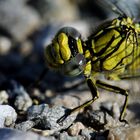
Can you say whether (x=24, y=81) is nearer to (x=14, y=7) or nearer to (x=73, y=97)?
(x=73, y=97)

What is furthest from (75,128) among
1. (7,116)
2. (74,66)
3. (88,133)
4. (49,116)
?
(74,66)

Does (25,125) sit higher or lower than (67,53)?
lower

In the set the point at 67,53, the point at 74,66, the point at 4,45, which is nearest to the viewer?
the point at 67,53

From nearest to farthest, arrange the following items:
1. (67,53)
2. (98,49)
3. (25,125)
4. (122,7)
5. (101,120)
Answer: (25,125) → (101,120) → (67,53) → (98,49) → (122,7)

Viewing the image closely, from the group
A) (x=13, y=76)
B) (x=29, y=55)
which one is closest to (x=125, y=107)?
(x=13, y=76)

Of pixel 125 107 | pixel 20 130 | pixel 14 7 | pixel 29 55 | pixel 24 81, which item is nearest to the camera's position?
pixel 20 130

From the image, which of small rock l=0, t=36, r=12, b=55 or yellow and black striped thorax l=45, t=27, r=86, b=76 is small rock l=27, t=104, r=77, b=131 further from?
small rock l=0, t=36, r=12, b=55

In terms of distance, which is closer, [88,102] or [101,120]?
[101,120]

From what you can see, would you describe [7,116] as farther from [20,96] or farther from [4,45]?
[4,45]
